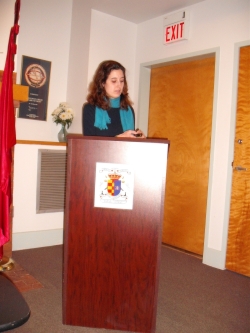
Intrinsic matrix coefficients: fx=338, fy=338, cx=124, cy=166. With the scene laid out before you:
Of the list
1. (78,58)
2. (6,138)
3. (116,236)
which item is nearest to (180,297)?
(116,236)

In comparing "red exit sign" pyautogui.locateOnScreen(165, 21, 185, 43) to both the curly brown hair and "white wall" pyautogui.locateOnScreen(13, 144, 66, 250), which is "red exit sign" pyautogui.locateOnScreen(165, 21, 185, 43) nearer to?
"white wall" pyautogui.locateOnScreen(13, 144, 66, 250)

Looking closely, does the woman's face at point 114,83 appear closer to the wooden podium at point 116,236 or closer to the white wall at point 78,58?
the wooden podium at point 116,236

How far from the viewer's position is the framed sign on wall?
3588mm

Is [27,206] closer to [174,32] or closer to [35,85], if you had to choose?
[35,85]

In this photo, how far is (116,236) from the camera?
1767mm

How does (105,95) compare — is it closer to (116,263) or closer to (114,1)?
(116,263)

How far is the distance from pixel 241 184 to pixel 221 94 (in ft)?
2.81

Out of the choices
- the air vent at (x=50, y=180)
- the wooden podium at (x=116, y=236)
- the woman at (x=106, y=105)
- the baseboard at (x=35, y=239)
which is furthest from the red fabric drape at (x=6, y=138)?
the baseboard at (x=35, y=239)

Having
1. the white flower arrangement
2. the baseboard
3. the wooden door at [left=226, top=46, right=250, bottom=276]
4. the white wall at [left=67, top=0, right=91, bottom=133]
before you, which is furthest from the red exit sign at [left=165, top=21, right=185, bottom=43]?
the baseboard

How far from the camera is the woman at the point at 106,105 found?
195 centimetres

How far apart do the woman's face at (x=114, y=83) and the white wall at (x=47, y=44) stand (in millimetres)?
1894

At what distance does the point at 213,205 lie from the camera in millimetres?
3219

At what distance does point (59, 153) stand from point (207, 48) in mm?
1821

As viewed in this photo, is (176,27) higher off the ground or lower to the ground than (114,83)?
higher
